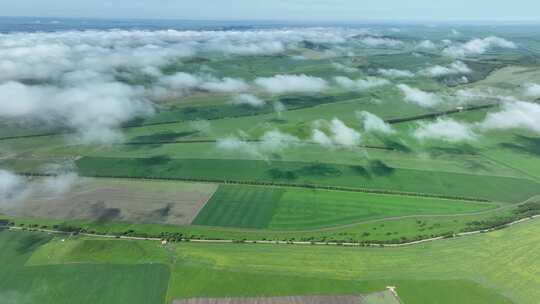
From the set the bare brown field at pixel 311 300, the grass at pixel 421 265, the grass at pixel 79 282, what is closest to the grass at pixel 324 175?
the grass at pixel 421 265

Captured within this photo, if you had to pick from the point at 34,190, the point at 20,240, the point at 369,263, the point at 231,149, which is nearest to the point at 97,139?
the point at 34,190

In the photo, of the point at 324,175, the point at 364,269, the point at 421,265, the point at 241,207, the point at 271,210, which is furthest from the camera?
the point at 324,175

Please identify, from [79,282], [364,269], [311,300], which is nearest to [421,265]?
[364,269]

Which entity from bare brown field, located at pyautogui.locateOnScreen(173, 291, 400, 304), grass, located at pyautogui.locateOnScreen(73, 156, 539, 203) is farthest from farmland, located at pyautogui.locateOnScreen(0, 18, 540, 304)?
grass, located at pyautogui.locateOnScreen(73, 156, 539, 203)

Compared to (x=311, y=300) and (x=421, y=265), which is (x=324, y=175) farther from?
(x=311, y=300)

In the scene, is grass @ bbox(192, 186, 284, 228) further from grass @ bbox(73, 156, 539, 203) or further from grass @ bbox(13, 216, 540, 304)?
grass @ bbox(13, 216, 540, 304)

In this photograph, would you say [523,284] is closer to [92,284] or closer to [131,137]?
[92,284]
